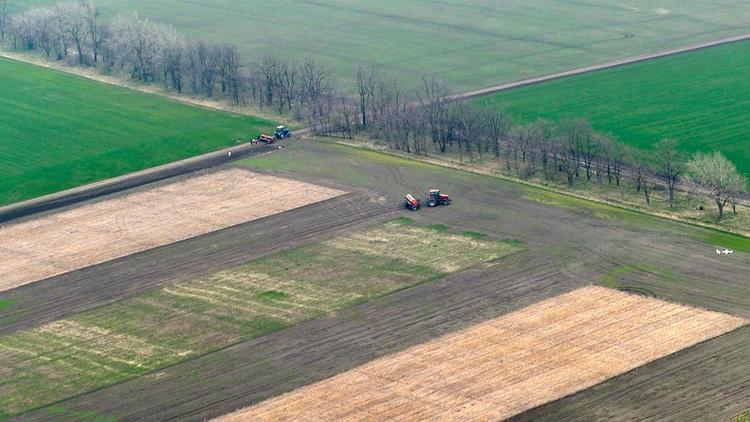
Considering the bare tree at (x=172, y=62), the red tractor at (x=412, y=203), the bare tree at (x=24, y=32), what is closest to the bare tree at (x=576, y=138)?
the red tractor at (x=412, y=203)

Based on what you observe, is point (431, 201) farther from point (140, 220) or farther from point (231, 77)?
point (231, 77)

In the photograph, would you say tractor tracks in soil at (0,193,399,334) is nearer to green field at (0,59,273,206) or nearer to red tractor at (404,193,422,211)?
red tractor at (404,193,422,211)

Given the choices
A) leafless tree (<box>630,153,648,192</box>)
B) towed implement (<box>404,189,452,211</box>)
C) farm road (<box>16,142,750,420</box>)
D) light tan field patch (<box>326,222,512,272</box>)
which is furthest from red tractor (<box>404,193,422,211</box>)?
leafless tree (<box>630,153,648,192</box>)

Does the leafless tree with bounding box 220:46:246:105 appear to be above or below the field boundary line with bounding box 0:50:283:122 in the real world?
above

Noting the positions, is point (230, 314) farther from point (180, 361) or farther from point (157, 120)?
point (157, 120)

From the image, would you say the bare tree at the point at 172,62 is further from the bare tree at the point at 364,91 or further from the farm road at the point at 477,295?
the farm road at the point at 477,295
